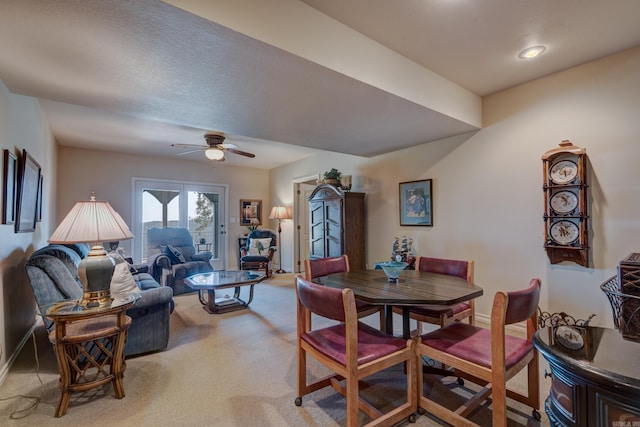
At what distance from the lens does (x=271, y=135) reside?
11.6 ft

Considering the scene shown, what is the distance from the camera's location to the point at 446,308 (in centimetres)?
221

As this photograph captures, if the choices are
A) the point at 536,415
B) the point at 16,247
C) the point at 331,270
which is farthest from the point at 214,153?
the point at 536,415

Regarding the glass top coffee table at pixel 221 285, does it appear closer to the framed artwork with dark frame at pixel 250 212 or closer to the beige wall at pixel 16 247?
the beige wall at pixel 16 247

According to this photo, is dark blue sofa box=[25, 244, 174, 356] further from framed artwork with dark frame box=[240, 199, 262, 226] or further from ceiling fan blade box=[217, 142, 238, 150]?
framed artwork with dark frame box=[240, 199, 262, 226]

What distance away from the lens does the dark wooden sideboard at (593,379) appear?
2.70 feet

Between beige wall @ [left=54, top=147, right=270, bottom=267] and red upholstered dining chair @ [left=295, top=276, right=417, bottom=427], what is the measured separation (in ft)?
17.0

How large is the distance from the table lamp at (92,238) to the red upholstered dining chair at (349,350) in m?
1.41

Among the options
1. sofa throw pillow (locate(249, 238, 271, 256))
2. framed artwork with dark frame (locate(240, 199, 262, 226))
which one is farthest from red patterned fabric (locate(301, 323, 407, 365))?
framed artwork with dark frame (locate(240, 199, 262, 226))

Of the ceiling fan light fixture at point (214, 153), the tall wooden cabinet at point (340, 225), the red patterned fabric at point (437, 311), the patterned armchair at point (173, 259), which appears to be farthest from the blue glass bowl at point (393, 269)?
the patterned armchair at point (173, 259)

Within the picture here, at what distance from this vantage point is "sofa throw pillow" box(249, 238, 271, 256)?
5.98 m

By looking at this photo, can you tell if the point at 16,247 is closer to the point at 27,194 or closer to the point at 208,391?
the point at 27,194

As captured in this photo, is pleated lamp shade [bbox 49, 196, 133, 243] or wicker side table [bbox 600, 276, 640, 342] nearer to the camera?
wicker side table [bbox 600, 276, 640, 342]

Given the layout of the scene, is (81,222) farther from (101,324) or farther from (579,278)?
(579,278)

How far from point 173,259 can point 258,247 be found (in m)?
1.66
